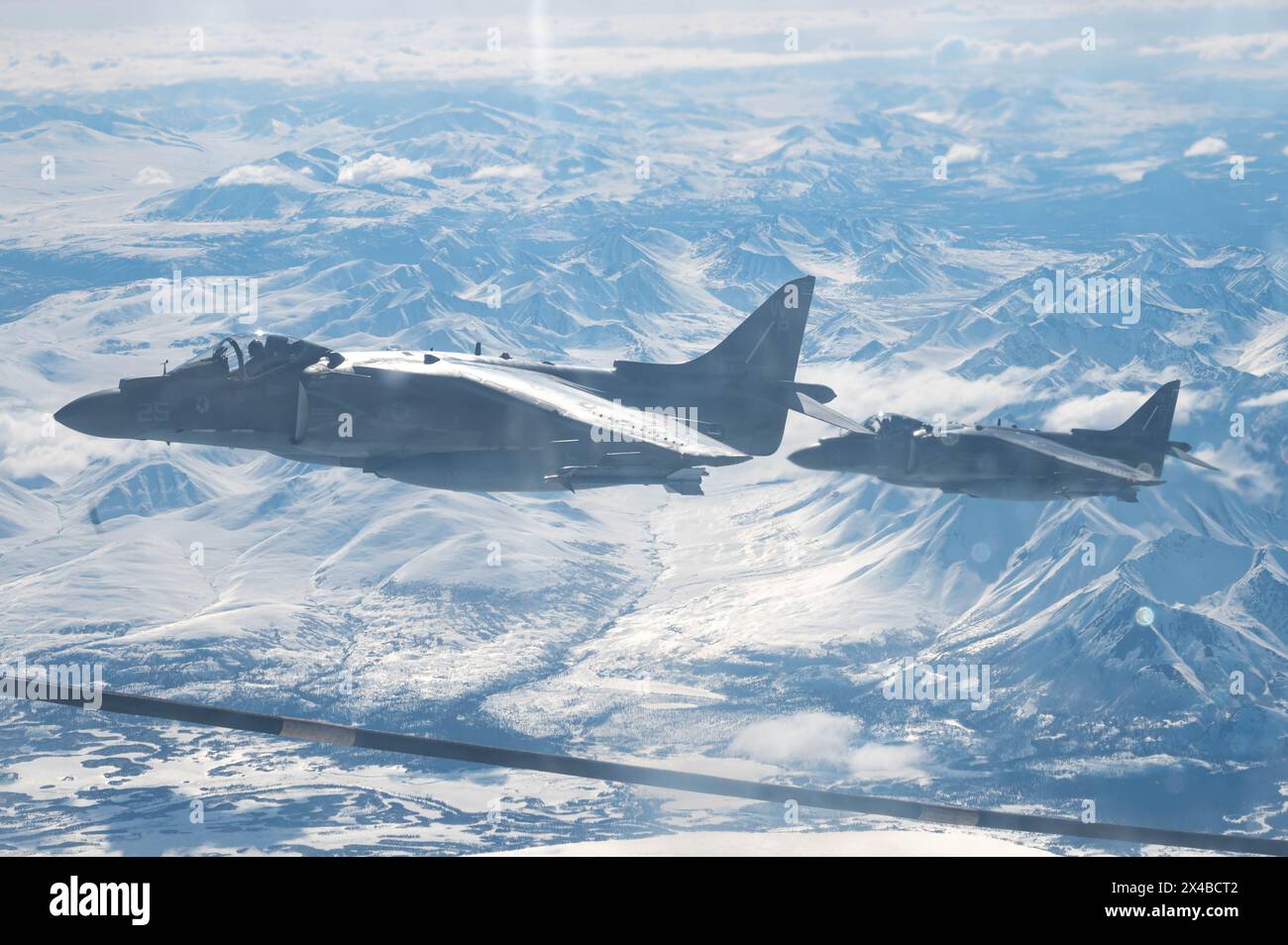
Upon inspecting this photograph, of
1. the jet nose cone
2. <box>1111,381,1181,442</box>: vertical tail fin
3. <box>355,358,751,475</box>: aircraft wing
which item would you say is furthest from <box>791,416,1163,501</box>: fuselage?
the jet nose cone

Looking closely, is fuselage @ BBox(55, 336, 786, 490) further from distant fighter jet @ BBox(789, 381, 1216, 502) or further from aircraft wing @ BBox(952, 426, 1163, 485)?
aircraft wing @ BBox(952, 426, 1163, 485)

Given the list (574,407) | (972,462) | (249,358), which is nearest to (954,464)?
(972,462)

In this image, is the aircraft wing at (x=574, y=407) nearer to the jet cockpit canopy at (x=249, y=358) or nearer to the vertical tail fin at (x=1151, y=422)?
the jet cockpit canopy at (x=249, y=358)

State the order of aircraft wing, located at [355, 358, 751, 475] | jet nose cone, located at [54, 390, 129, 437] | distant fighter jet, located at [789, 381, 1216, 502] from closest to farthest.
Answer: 1. jet nose cone, located at [54, 390, 129, 437]
2. aircraft wing, located at [355, 358, 751, 475]
3. distant fighter jet, located at [789, 381, 1216, 502]

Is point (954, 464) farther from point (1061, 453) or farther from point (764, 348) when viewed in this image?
point (764, 348)

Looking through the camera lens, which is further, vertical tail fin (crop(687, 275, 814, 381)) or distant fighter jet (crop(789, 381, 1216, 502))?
vertical tail fin (crop(687, 275, 814, 381))

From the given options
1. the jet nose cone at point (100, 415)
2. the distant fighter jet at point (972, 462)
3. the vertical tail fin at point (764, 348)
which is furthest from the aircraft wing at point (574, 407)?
the distant fighter jet at point (972, 462)
